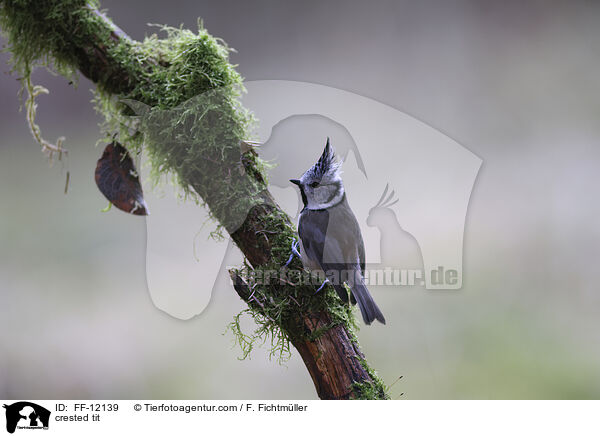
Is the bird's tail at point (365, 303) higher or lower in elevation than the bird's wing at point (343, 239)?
lower

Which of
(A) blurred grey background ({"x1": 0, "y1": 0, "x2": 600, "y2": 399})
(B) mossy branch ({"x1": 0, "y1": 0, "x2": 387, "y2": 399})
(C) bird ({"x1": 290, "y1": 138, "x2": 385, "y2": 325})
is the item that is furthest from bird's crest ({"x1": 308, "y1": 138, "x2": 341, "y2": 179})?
(A) blurred grey background ({"x1": 0, "y1": 0, "x2": 600, "y2": 399})

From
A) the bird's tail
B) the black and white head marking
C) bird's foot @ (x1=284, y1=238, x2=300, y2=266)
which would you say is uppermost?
the black and white head marking

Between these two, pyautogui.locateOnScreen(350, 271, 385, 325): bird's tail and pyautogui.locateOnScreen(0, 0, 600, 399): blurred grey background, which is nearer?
pyautogui.locateOnScreen(350, 271, 385, 325): bird's tail

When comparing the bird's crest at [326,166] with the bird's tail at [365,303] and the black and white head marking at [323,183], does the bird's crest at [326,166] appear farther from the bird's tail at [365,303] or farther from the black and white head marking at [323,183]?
the bird's tail at [365,303]

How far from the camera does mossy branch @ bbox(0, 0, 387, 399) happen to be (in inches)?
40.1

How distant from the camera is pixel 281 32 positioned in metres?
1.96

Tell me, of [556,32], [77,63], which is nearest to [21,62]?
[77,63]

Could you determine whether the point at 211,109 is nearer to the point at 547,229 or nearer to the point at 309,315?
the point at 309,315

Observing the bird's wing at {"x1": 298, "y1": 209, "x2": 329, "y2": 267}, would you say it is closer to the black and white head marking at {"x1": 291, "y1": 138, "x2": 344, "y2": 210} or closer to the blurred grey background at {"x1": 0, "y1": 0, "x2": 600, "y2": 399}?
the black and white head marking at {"x1": 291, "y1": 138, "x2": 344, "y2": 210}

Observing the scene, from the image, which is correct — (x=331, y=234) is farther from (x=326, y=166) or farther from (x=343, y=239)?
(x=326, y=166)

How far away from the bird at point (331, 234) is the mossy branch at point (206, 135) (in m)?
0.04

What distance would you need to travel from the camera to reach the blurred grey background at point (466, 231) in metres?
1.57

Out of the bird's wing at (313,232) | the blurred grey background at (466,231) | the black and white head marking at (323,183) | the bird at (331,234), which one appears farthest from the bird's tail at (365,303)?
the blurred grey background at (466,231)

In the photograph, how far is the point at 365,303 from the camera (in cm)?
105
